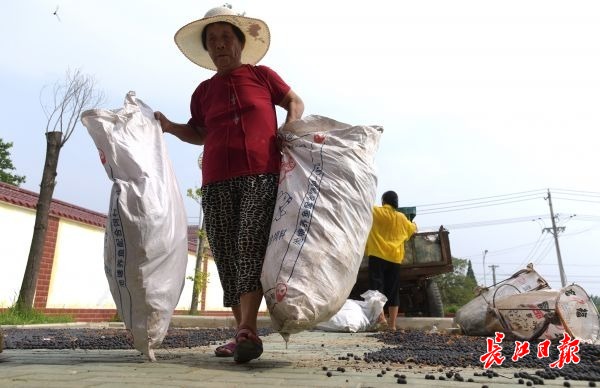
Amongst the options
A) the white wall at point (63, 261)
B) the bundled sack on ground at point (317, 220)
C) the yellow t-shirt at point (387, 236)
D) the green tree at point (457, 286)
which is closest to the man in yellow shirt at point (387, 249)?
the yellow t-shirt at point (387, 236)

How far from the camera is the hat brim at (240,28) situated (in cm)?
267

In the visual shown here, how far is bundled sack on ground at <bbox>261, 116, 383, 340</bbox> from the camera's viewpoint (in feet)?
6.45

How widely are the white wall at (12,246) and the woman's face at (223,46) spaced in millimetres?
6538

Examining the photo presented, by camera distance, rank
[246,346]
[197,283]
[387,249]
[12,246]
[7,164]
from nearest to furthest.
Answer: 1. [246,346]
2. [387,249]
3. [12,246]
4. [197,283]
5. [7,164]

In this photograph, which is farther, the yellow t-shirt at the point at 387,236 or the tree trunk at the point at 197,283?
the tree trunk at the point at 197,283

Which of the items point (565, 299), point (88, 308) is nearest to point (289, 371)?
point (565, 299)

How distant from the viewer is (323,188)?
222cm

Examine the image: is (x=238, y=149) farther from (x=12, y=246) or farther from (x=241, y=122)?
(x=12, y=246)

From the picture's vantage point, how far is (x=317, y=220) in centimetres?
213

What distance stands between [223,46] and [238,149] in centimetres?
67

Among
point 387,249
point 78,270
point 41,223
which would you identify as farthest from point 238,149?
point 78,270

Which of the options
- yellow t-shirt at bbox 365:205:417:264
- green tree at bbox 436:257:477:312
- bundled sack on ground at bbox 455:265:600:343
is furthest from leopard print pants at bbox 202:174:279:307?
green tree at bbox 436:257:477:312

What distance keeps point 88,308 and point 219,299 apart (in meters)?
7.14

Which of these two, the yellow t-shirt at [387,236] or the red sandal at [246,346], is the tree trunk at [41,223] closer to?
the yellow t-shirt at [387,236]
